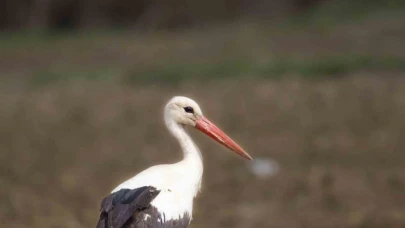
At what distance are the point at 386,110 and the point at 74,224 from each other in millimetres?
6868

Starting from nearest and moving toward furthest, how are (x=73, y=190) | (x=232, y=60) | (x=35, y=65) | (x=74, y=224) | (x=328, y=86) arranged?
(x=74, y=224) < (x=73, y=190) < (x=328, y=86) < (x=232, y=60) < (x=35, y=65)

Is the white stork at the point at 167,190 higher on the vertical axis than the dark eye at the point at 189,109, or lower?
lower

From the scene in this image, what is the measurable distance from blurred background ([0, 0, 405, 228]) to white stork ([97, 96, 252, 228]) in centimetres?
369

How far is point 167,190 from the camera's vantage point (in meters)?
7.06

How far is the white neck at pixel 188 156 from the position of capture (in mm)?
7352

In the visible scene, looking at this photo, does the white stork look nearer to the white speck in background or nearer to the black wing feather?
the black wing feather

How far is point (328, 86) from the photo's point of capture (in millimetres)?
18297

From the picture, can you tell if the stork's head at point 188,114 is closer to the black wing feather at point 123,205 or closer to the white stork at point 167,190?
the white stork at point 167,190

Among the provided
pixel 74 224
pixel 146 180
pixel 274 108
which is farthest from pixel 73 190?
pixel 146 180

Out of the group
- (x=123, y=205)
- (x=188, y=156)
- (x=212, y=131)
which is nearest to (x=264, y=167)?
(x=212, y=131)

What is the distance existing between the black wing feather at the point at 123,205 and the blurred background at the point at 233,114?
4266mm

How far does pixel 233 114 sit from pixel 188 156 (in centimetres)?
944

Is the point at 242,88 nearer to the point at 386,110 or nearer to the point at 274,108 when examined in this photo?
the point at 274,108

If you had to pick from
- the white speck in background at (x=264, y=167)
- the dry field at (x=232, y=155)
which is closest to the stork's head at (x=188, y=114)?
the dry field at (x=232, y=155)
